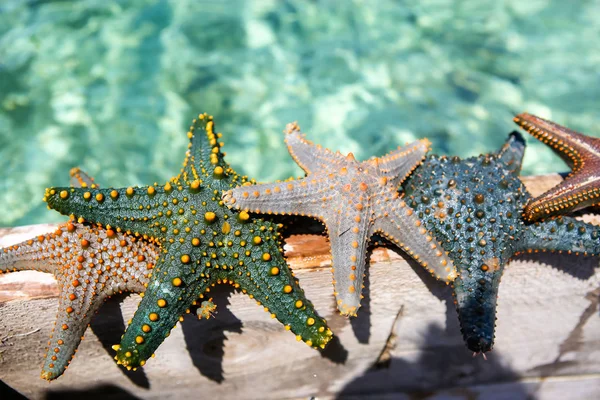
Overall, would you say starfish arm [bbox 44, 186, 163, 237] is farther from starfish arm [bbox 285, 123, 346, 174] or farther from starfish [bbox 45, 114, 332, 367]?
starfish arm [bbox 285, 123, 346, 174]

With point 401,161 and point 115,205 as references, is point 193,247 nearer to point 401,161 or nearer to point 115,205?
point 115,205

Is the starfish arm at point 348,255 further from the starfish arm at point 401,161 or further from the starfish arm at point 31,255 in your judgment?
the starfish arm at point 31,255

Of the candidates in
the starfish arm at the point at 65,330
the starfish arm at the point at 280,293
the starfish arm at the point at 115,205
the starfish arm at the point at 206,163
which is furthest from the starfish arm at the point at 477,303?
the starfish arm at the point at 65,330

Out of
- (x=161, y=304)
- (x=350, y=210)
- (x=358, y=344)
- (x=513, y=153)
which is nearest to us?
(x=161, y=304)

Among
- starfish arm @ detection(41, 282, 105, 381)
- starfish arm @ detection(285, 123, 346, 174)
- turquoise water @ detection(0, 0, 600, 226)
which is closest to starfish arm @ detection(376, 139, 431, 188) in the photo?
starfish arm @ detection(285, 123, 346, 174)

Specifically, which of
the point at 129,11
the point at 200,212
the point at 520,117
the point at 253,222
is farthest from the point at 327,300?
the point at 129,11

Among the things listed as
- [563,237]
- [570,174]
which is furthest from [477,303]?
[570,174]

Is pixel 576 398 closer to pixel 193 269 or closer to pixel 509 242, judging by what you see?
pixel 509 242
